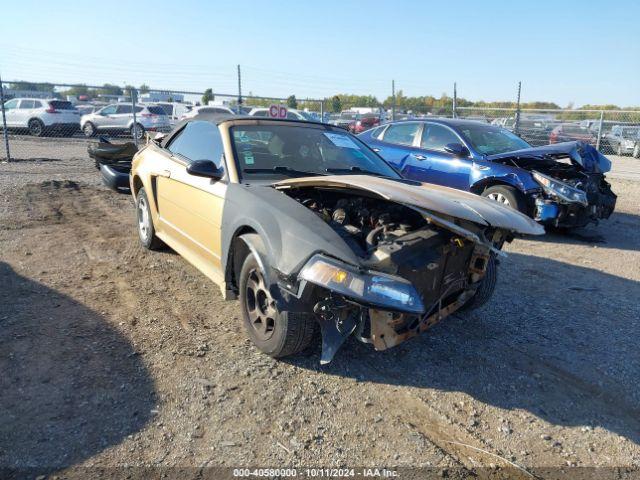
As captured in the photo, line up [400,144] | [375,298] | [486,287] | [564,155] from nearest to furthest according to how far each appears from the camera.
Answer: [375,298], [486,287], [564,155], [400,144]

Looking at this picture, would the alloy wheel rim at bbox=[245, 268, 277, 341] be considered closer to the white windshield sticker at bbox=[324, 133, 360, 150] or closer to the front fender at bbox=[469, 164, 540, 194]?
the white windshield sticker at bbox=[324, 133, 360, 150]

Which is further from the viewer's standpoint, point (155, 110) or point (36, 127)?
point (155, 110)

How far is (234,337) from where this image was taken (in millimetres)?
3773

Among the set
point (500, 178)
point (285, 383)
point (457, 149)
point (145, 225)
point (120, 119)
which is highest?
point (120, 119)

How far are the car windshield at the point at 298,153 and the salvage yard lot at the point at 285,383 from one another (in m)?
1.28

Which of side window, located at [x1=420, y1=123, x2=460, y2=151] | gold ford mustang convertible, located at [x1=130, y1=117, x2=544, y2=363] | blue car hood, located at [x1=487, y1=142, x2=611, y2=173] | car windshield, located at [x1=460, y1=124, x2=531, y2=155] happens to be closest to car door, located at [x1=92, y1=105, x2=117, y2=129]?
side window, located at [x1=420, y1=123, x2=460, y2=151]

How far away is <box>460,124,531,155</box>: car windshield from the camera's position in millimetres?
7660

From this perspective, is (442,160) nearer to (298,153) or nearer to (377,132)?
(377,132)

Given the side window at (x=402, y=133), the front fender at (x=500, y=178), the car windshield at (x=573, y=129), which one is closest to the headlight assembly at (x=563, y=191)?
the front fender at (x=500, y=178)

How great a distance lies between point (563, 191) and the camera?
6672 millimetres

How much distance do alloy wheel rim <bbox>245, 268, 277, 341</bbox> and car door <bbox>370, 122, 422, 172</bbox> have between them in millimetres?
4870

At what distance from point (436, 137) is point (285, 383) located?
5.89 metres

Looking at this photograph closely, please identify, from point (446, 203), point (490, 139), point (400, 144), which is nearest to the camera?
point (446, 203)

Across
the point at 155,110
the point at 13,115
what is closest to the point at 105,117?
the point at 155,110
